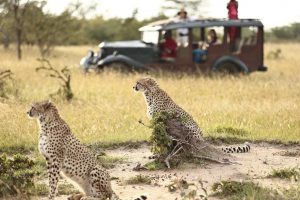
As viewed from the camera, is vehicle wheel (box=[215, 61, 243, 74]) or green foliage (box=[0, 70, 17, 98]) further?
vehicle wheel (box=[215, 61, 243, 74])

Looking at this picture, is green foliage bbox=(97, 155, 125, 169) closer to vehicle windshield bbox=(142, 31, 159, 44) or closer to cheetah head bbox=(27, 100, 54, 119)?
cheetah head bbox=(27, 100, 54, 119)

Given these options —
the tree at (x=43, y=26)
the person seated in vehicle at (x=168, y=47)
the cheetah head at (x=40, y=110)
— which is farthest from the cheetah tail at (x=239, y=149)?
the tree at (x=43, y=26)

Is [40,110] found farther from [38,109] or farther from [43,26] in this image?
[43,26]

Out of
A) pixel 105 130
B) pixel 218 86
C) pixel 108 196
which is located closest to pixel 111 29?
pixel 218 86

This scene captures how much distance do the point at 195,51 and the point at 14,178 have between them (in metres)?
12.2

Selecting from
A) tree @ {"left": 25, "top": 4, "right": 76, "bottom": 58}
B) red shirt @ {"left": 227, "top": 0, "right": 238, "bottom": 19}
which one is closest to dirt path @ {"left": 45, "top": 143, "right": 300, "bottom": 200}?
red shirt @ {"left": 227, "top": 0, "right": 238, "bottom": 19}

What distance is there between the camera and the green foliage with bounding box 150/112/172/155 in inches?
309

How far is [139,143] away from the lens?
934 cm

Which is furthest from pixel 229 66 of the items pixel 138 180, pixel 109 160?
pixel 138 180

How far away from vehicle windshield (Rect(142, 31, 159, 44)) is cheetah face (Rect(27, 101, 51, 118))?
12125 millimetres

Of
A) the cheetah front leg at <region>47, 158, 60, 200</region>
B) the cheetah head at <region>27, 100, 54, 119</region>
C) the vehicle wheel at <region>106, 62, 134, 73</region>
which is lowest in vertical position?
the vehicle wheel at <region>106, 62, 134, 73</region>

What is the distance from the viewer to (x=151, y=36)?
18.5 m

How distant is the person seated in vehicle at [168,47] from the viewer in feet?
58.7

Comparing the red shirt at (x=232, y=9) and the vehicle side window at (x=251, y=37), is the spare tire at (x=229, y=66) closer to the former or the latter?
the vehicle side window at (x=251, y=37)
